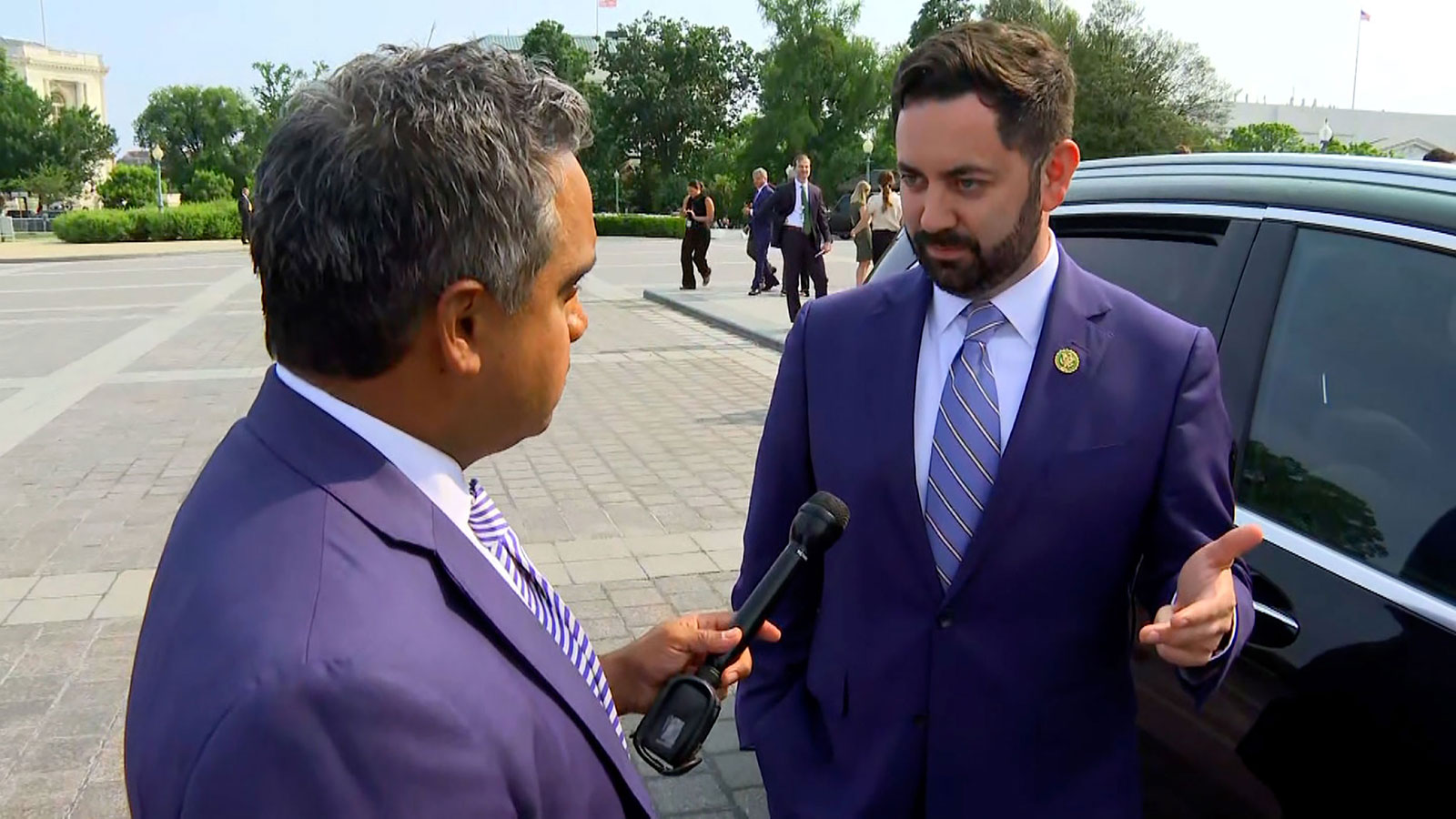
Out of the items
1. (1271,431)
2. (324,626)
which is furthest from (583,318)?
(1271,431)

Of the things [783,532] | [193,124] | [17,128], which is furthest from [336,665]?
[193,124]

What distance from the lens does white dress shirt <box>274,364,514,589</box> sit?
1.10 meters

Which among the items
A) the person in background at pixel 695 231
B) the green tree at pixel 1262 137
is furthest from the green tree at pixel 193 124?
the person in background at pixel 695 231

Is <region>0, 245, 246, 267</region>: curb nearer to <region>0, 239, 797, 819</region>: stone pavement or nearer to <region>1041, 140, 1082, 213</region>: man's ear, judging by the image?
<region>0, 239, 797, 819</region>: stone pavement

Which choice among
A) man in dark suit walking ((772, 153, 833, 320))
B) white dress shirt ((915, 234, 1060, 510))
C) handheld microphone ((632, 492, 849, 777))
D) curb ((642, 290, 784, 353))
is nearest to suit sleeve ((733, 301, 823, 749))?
white dress shirt ((915, 234, 1060, 510))

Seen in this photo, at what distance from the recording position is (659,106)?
5962cm

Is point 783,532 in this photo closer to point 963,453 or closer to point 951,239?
point 963,453

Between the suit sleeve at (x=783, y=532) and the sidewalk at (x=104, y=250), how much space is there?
104 ft

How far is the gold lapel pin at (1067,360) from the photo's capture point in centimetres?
180

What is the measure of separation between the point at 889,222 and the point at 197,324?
9.09 m

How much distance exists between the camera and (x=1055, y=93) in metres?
1.90

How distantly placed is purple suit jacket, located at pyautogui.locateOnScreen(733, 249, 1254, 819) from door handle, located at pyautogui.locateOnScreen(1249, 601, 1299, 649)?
0.64 feet

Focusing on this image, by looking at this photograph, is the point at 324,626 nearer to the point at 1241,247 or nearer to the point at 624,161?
the point at 1241,247

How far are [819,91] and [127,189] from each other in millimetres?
36966
